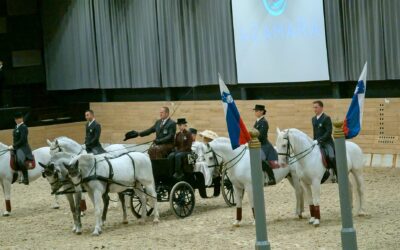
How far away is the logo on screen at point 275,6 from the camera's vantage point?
62.6 ft

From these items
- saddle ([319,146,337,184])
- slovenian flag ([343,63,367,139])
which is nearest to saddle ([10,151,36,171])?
saddle ([319,146,337,184])

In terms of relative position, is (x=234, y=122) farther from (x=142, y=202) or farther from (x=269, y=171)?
(x=142, y=202)

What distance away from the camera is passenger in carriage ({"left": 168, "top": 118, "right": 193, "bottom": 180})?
524 inches

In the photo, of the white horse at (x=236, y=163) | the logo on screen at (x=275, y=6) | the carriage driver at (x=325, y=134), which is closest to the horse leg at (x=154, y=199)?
the white horse at (x=236, y=163)

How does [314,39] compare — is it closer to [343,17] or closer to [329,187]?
[343,17]

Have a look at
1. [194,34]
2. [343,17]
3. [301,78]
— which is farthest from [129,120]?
[343,17]

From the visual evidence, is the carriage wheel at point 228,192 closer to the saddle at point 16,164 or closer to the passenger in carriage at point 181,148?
the passenger in carriage at point 181,148

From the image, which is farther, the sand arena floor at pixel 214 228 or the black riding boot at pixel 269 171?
the black riding boot at pixel 269 171

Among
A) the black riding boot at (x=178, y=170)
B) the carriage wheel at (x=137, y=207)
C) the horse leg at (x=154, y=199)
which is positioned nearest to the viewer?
the horse leg at (x=154, y=199)

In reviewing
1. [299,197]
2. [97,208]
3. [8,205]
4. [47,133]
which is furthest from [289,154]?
[47,133]

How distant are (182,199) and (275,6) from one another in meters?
7.23

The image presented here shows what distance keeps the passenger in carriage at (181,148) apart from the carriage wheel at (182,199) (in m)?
0.17

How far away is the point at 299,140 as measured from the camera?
39.4 ft

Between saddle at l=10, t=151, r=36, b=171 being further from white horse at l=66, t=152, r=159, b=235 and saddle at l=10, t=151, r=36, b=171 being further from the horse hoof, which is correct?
the horse hoof
